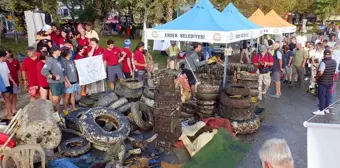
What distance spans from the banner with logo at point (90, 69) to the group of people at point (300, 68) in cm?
513

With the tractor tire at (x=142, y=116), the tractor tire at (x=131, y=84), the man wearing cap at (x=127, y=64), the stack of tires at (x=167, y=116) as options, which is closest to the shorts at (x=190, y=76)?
the tractor tire at (x=131, y=84)

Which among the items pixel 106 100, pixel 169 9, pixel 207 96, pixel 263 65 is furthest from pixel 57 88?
pixel 169 9

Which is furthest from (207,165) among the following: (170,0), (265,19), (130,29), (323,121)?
(130,29)

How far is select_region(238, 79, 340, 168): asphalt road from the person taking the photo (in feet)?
21.3

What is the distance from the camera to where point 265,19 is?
687 inches

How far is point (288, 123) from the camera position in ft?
28.2

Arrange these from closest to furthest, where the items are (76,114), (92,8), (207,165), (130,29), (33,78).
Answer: (207,165) < (76,114) < (33,78) < (92,8) < (130,29)

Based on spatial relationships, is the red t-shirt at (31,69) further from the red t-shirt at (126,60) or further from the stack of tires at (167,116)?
the stack of tires at (167,116)

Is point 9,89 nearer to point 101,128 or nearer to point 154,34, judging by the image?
point 101,128

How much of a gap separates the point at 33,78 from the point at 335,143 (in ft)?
23.4

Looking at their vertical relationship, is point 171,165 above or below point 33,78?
below

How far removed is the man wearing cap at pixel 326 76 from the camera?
8.52 m

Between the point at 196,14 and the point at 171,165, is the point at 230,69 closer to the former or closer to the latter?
the point at 196,14

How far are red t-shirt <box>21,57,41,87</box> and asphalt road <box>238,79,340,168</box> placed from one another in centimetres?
544
